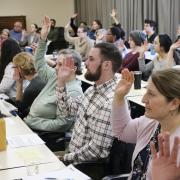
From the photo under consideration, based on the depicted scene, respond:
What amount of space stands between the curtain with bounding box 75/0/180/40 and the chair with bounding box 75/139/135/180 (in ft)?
22.5

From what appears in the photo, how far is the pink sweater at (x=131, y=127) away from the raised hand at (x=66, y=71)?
0.88 metres

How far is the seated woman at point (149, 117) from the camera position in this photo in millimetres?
1839

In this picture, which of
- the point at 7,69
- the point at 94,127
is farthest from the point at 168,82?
the point at 7,69

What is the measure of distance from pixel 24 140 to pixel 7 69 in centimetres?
212

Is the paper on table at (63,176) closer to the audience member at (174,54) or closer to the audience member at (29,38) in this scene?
the audience member at (174,54)

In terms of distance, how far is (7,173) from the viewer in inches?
88.7

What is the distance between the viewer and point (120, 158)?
2555 millimetres

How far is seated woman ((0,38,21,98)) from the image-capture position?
4.66 m

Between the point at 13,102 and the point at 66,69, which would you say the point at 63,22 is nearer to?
the point at 13,102

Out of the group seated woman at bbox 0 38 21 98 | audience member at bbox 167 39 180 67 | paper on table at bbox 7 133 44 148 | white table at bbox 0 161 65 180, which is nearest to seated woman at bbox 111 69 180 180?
white table at bbox 0 161 65 180

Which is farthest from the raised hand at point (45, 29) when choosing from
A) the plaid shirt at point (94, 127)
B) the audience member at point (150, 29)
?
the audience member at point (150, 29)

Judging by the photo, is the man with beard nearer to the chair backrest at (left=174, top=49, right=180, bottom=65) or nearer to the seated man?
the seated man

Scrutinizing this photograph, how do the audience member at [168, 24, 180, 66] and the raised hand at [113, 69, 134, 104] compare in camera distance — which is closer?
the raised hand at [113, 69, 134, 104]

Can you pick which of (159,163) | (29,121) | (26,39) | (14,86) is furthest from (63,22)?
(159,163)
